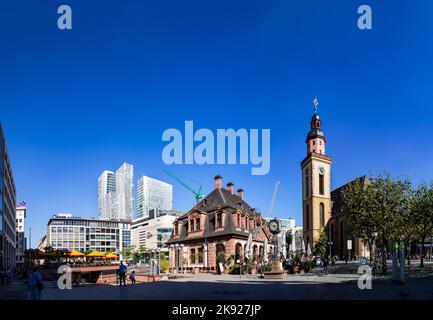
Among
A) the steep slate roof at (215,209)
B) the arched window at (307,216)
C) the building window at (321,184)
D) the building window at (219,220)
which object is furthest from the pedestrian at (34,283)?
the arched window at (307,216)

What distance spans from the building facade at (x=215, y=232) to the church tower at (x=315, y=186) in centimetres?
3635

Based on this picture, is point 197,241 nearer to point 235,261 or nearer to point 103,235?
point 235,261

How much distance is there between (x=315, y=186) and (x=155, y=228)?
6003 cm

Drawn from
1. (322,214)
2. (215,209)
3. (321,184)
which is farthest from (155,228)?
(215,209)

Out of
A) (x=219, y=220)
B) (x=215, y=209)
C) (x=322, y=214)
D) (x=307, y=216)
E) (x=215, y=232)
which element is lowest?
(x=307, y=216)

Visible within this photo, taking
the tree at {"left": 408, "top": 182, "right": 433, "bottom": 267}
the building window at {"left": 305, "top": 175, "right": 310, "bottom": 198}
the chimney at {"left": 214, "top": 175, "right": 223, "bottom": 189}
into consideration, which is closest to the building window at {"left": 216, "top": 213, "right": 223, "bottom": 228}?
the chimney at {"left": 214, "top": 175, "right": 223, "bottom": 189}

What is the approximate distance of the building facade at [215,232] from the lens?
48.0 metres

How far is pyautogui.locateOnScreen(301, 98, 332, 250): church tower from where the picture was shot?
3602 inches

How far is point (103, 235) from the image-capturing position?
8512 cm

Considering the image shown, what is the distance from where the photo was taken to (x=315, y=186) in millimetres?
97875

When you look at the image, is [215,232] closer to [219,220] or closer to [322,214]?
[219,220]
